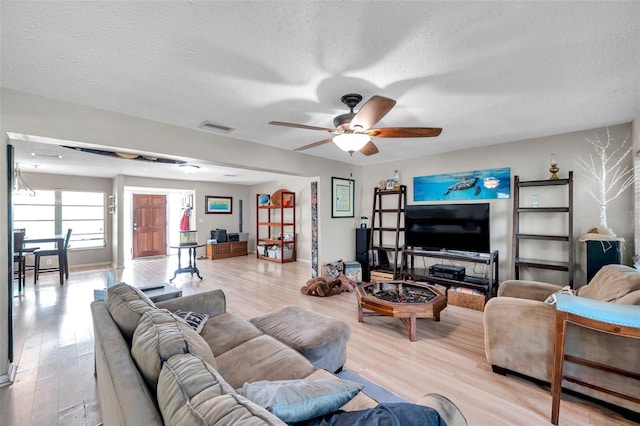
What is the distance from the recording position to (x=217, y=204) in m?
8.60

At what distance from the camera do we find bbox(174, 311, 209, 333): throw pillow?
204cm

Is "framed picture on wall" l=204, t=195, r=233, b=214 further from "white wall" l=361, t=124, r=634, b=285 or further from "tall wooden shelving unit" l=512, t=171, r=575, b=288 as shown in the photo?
"tall wooden shelving unit" l=512, t=171, r=575, b=288

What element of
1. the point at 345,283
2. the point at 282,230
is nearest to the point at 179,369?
the point at 345,283

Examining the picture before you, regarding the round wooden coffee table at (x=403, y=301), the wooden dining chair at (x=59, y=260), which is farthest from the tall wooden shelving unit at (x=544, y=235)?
Answer: the wooden dining chair at (x=59, y=260)

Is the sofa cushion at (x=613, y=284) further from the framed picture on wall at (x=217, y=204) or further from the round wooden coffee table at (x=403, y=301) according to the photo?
the framed picture on wall at (x=217, y=204)

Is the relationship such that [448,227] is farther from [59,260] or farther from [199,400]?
[59,260]

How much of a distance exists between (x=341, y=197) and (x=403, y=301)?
2729 millimetres

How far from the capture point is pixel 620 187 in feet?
10.3

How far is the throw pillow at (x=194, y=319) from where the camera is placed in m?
2.04

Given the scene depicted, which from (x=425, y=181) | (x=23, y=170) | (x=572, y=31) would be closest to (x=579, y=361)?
(x=572, y=31)

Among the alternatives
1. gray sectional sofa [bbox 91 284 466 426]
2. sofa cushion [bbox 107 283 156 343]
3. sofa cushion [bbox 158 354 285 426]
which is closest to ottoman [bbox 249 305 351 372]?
gray sectional sofa [bbox 91 284 466 426]

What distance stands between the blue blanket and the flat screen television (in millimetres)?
3566

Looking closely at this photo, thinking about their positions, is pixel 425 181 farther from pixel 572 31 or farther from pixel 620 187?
pixel 572 31

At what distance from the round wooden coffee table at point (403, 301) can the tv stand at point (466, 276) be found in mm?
806
